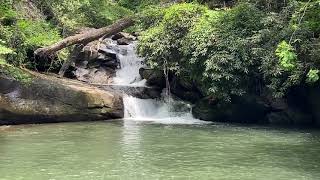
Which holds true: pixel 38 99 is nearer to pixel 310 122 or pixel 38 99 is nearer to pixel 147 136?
pixel 147 136

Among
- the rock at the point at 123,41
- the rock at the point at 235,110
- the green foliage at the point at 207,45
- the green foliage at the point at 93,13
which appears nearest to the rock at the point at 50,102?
the green foliage at the point at 207,45

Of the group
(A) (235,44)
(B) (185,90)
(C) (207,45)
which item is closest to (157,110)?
(B) (185,90)

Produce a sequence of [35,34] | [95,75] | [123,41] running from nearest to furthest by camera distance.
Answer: [35,34] < [95,75] < [123,41]

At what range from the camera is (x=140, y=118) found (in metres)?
20.7

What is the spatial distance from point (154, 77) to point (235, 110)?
4046 millimetres

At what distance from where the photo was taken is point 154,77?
22000mm

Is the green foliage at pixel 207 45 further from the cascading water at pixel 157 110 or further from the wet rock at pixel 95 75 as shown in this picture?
the wet rock at pixel 95 75

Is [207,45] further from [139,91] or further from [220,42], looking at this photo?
[139,91]

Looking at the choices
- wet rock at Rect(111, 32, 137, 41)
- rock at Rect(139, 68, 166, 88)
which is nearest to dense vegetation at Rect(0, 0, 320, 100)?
rock at Rect(139, 68, 166, 88)

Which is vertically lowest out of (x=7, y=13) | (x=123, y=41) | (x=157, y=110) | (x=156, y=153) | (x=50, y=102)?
(x=156, y=153)

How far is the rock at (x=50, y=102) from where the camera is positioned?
1773cm

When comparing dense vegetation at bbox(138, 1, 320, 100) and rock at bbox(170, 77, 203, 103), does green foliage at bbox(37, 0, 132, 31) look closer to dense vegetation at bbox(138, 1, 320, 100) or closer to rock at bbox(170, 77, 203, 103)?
dense vegetation at bbox(138, 1, 320, 100)

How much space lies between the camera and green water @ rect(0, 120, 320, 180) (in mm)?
9609

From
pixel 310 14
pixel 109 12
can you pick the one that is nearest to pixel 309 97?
pixel 310 14
